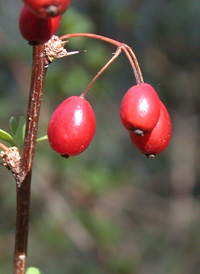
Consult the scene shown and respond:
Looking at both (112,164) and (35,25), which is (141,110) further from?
(112,164)

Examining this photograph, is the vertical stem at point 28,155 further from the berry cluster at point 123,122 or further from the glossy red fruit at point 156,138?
the glossy red fruit at point 156,138

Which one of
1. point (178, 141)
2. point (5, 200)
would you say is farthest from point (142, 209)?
point (5, 200)

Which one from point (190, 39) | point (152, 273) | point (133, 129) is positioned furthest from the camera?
point (190, 39)

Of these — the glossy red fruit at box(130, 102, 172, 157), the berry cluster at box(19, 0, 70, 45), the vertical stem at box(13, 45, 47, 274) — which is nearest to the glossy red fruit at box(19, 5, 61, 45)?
the berry cluster at box(19, 0, 70, 45)

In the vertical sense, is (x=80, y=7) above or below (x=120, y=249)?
above

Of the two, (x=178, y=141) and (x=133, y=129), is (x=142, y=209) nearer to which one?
(x=178, y=141)

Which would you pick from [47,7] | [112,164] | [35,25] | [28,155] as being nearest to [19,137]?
[28,155]
